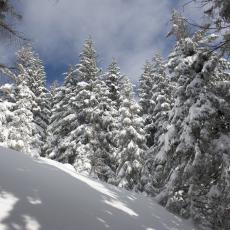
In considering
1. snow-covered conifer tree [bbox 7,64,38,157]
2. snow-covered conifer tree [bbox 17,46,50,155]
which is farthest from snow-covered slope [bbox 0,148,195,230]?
snow-covered conifer tree [bbox 17,46,50,155]

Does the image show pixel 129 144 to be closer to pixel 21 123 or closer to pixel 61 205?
pixel 21 123

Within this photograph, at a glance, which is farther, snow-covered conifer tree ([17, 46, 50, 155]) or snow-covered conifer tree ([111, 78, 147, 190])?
snow-covered conifer tree ([17, 46, 50, 155])

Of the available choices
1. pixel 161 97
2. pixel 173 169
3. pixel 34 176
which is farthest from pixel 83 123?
pixel 34 176

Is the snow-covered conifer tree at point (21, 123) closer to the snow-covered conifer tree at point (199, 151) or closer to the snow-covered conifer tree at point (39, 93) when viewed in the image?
the snow-covered conifer tree at point (39, 93)

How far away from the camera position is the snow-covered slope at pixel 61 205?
23.9ft

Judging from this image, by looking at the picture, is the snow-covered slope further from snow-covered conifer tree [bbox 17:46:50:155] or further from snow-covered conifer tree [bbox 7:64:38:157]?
snow-covered conifer tree [bbox 17:46:50:155]

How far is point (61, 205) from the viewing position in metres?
8.54

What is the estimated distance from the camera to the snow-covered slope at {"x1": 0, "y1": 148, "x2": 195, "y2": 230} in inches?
287

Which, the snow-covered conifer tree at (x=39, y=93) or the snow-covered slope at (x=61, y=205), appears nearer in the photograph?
the snow-covered slope at (x=61, y=205)

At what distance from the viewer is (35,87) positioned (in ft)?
120

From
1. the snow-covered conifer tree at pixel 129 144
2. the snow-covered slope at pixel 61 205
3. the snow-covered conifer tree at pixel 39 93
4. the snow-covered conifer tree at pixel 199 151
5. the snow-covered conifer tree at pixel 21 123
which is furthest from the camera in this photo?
the snow-covered conifer tree at pixel 39 93

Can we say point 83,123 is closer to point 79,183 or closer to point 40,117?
point 40,117

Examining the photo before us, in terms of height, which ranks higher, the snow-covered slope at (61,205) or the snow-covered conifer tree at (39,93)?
the snow-covered conifer tree at (39,93)

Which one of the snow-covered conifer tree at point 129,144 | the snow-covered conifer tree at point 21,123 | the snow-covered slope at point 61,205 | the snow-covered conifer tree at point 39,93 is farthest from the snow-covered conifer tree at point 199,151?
the snow-covered conifer tree at point 39,93
